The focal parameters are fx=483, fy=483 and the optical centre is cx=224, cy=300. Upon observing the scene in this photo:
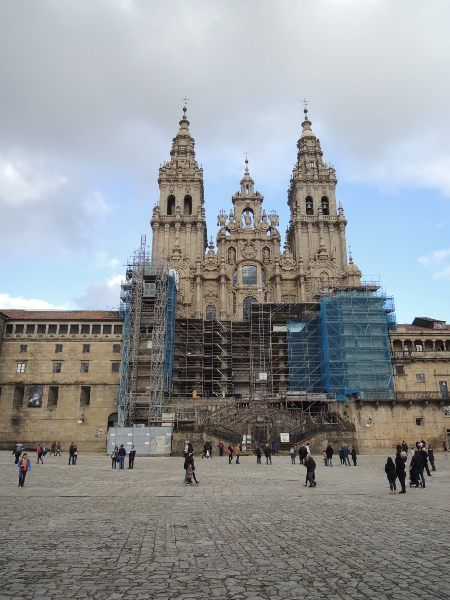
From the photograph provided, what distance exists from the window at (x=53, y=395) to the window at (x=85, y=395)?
3.15 metres

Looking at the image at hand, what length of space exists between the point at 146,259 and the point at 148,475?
41661 mm

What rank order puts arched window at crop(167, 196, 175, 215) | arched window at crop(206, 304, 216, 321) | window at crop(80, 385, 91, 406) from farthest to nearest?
1. arched window at crop(167, 196, 175, 215)
2. arched window at crop(206, 304, 216, 321)
3. window at crop(80, 385, 91, 406)

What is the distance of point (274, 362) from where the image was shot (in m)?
62.0

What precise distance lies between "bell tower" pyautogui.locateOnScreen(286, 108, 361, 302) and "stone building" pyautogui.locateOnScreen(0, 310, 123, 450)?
27539 mm

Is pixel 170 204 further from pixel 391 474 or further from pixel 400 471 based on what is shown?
pixel 391 474

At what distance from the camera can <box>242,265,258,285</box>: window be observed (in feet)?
226

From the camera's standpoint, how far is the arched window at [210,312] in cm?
6682

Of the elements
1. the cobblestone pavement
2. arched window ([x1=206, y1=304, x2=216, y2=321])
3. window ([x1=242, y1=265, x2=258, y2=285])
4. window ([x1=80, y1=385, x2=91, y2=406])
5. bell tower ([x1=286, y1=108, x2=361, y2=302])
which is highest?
bell tower ([x1=286, y1=108, x2=361, y2=302])

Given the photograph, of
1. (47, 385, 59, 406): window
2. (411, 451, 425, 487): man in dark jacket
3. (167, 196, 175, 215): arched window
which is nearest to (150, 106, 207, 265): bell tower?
(167, 196, 175, 215): arched window

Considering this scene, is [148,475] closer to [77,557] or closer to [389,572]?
[77,557]

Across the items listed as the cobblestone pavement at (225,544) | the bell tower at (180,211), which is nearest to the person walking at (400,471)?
the cobblestone pavement at (225,544)

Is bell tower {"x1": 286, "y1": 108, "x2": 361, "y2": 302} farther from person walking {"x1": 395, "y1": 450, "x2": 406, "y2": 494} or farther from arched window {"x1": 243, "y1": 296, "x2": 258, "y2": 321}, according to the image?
person walking {"x1": 395, "y1": 450, "x2": 406, "y2": 494}

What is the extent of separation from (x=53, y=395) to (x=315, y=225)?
43456mm

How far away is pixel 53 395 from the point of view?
58.5 m
